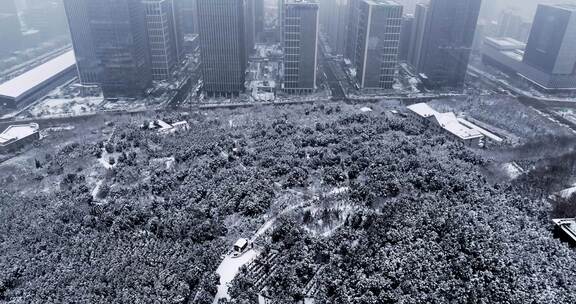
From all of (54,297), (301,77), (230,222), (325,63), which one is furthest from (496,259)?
(325,63)

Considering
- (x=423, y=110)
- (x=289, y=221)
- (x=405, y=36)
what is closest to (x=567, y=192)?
(x=423, y=110)

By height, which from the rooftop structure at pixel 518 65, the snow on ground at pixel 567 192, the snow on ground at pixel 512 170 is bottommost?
the snow on ground at pixel 512 170

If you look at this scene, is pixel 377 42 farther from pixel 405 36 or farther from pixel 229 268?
pixel 229 268

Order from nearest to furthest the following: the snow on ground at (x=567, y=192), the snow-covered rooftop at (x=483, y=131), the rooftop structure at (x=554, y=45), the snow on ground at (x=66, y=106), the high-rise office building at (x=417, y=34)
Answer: the snow on ground at (x=567, y=192) → the snow-covered rooftop at (x=483, y=131) → the snow on ground at (x=66, y=106) → the rooftop structure at (x=554, y=45) → the high-rise office building at (x=417, y=34)

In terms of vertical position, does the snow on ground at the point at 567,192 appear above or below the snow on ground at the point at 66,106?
above

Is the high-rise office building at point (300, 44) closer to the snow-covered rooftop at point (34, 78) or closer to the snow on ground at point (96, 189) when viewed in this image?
the snow on ground at point (96, 189)

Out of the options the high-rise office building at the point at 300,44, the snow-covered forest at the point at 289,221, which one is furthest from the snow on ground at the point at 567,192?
the high-rise office building at the point at 300,44
